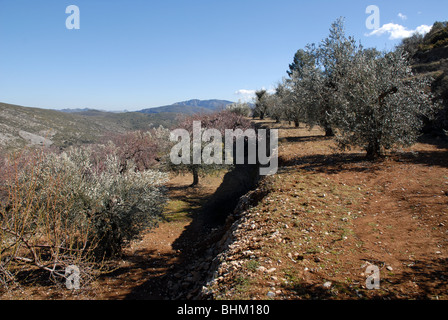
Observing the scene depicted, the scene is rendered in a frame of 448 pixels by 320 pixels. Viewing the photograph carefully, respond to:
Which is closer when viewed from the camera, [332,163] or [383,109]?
[383,109]

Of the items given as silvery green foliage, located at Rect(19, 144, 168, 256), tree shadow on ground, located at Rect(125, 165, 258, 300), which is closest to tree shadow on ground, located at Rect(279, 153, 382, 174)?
tree shadow on ground, located at Rect(125, 165, 258, 300)

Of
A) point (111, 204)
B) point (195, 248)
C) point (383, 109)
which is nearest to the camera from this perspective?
point (111, 204)

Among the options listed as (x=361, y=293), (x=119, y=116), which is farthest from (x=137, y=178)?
(x=119, y=116)

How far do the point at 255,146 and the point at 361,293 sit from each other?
25080 mm

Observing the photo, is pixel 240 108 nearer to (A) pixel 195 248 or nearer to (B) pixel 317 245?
(A) pixel 195 248

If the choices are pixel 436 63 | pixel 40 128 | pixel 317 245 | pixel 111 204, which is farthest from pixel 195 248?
pixel 40 128

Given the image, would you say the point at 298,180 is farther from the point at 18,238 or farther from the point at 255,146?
the point at 255,146

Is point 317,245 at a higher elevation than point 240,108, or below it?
below

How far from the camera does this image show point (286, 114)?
33875 mm

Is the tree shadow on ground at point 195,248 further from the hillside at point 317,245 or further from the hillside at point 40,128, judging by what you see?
the hillside at point 40,128

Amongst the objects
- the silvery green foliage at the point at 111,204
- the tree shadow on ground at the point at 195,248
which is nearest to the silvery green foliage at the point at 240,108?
the tree shadow on ground at the point at 195,248

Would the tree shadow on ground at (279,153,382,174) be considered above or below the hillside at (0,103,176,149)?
below

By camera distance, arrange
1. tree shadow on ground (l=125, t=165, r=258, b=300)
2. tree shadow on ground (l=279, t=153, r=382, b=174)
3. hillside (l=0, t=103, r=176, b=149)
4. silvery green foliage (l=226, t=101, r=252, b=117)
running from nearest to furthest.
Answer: tree shadow on ground (l=125, t=165, r=258, b=300) < tree shadow on ground (l=279, t=153, r=382, b=174) < silvery green foliage (l=226, t=101, r=252, b=117) < hillside (l=0, t=103, r=176, b=149)

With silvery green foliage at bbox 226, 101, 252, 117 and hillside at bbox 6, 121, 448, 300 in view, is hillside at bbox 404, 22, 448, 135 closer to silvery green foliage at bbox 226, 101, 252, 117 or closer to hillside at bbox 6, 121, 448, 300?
hillside at bbox 6, 121, 448, 300
